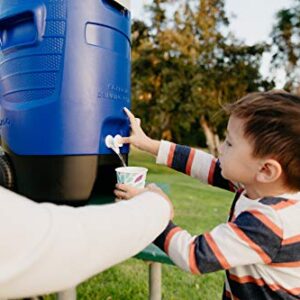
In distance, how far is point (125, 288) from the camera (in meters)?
2.88

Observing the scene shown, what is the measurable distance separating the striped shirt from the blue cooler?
A: 15.8 inches

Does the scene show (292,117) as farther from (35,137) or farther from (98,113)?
(35,137)

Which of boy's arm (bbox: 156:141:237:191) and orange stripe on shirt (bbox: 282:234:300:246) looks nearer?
orange stripe on shirt (bbox: 282:234:300:246)

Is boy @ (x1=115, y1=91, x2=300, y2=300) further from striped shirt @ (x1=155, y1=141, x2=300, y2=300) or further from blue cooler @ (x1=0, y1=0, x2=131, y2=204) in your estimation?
blue cooler @ (x1=0, y1=0, x2=131, y2=204)

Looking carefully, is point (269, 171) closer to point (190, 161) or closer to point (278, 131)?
point (278, 131)

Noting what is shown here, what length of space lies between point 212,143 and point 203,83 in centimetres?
244

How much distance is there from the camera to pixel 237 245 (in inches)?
44.1

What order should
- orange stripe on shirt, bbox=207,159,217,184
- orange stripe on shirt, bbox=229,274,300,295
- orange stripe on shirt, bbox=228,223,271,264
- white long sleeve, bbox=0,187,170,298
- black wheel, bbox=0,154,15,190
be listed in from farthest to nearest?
orange stripe on shirt, bbox=207,159,217,184, black wheel, bbox=0,154,15,190, orange stripe on shirt, bbox=229,274,300,295, orange stripe on shirt, bbox=228,223,271,264, white long sleeve, bbox=0,187,170,298

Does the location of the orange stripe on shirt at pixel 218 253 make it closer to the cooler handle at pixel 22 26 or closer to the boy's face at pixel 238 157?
the boy's face at pixel 238 157

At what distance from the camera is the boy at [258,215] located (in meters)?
1.12

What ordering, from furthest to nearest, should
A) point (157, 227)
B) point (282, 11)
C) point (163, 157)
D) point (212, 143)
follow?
point (282, 11) → point (212, 143) → point (163, 157) → point (157, 227)

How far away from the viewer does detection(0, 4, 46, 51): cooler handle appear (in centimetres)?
135

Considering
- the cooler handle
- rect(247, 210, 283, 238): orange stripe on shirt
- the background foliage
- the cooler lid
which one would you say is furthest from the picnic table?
the background foliage

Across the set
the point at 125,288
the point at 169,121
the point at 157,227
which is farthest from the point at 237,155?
the point at 169,121
